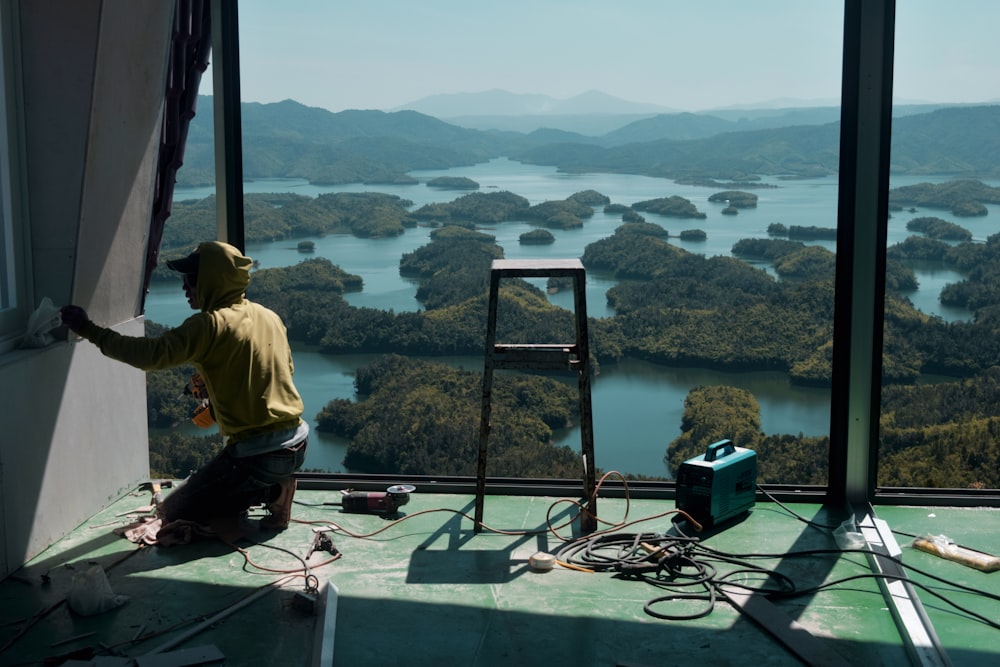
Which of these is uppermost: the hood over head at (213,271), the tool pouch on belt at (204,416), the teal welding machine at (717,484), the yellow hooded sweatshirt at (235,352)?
the hood over head at (213,271)

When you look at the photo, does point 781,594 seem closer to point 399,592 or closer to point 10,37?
point 399,592

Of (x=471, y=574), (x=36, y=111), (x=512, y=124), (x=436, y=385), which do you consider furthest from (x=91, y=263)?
(x=512, y=124)

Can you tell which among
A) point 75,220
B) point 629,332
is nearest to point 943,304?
point 629,332

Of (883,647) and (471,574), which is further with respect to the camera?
(471,574)

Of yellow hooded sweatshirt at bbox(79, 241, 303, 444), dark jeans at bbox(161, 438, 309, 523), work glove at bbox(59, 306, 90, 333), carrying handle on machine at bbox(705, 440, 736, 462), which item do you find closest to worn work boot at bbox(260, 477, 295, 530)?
dark jeans at bbox(161, 438, 309, 523)

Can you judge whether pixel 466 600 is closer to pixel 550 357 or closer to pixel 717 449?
pixel 550 357

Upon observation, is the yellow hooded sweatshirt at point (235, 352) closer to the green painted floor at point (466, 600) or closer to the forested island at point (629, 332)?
the green painted floor at point (466, 600)

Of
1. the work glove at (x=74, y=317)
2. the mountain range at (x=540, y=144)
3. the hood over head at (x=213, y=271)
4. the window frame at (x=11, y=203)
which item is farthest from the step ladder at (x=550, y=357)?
the mountain range at (x=540, y=144)

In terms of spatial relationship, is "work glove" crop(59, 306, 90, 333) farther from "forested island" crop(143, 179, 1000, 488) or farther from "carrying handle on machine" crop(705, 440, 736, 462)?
"forested island" crop(143, 179, 1000, 488)
